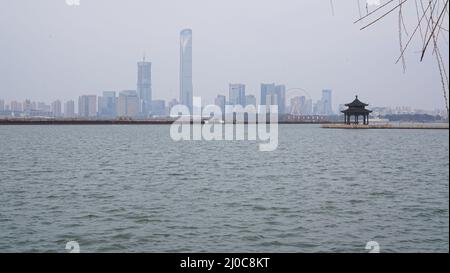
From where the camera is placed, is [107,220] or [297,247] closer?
[297,247]

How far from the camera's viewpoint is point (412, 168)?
3369 cm

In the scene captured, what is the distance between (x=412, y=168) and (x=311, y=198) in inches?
642

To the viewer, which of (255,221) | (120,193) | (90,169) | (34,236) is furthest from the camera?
(90,169)

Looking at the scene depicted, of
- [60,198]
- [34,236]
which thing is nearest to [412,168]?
[60,198]

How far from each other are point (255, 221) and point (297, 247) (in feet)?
9.57
